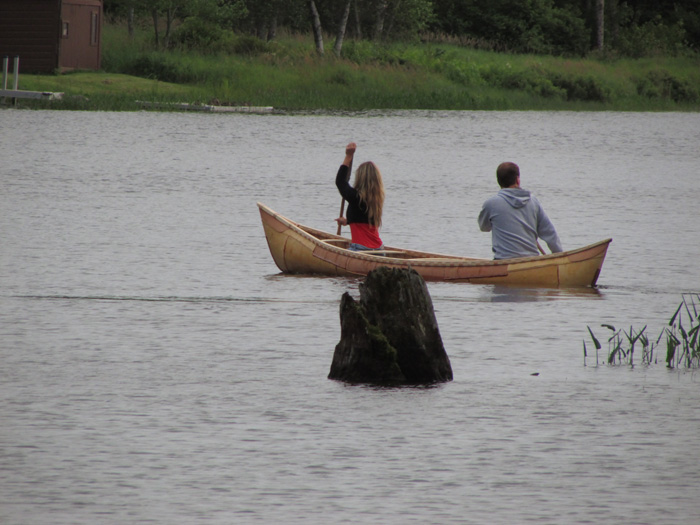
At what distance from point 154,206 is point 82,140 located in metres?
13.0

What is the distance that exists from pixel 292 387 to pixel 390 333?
30.0 inches

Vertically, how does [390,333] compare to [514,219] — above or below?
below

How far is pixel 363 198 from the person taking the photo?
13641 millimetres

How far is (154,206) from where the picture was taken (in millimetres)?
21250

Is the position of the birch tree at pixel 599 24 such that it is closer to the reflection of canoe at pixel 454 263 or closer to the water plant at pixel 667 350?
the reflection of canoe at pixel 454 263

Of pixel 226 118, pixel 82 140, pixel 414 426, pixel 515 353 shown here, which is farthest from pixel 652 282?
pixel 226 118

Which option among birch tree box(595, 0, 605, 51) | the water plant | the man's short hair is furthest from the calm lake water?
birch tree box(595, 0, 605, 51)

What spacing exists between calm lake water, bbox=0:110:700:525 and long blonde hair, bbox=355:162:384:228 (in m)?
0.82

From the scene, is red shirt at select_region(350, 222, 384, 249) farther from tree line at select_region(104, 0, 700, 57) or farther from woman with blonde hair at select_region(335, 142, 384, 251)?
tree line at select_region(104, 0, 700, 57)

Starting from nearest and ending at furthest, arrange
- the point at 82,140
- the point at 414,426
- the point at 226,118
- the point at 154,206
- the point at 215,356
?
1. the point at 414,426
2. the point at 215,356
3. the point at 154,206
4. the point at 82,140
5. the point at 226,118

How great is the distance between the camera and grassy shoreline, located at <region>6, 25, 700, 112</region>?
150ft

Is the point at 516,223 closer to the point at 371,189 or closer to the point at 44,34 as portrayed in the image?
the point at 371,189

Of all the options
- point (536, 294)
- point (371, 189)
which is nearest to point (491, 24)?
point (371, 189)

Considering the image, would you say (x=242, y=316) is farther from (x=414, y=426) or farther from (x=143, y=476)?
(x=143, y=476)
